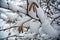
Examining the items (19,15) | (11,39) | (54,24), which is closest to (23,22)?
(19,15)

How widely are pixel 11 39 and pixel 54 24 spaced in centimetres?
47

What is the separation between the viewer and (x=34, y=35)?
1.53m

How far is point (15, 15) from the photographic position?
1.43 metres

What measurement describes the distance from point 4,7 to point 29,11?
0.24 metres

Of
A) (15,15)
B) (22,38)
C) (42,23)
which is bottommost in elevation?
(22,38)

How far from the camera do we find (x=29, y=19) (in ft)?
4.91

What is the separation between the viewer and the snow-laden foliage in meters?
1.41

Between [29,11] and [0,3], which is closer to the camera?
[0,3]

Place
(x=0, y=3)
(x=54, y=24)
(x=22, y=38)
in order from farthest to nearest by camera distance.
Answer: (x=54, y=24) → (x=22, y=38) → (x=0, y=3)

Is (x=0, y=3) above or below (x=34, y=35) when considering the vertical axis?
above

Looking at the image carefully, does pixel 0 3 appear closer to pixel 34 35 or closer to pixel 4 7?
pixel 4 7

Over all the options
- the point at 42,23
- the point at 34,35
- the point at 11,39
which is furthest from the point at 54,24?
the point at 11,39

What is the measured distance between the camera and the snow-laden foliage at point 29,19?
4.62 ft

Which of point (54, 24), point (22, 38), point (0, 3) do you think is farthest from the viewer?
point (54, 24)
